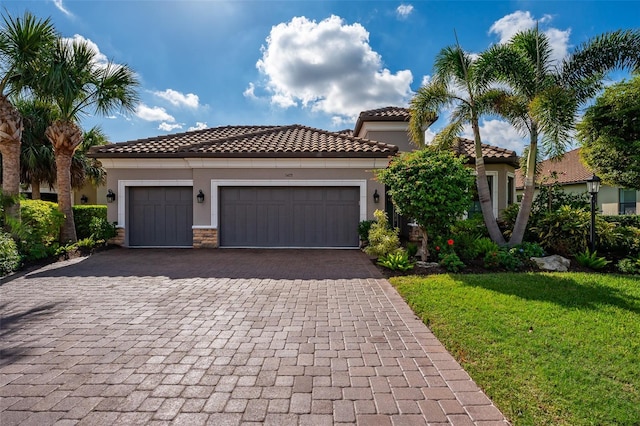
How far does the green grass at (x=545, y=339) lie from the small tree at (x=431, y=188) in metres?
1.68

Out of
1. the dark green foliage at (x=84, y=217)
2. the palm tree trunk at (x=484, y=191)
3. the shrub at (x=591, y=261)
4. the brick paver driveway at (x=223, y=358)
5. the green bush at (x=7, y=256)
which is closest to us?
the brick paver driveway at (x=223, y=358)

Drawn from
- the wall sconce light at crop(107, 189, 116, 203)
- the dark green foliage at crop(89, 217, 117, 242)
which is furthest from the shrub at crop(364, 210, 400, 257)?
the wall sconce light at crop(107, 189, 116, 203)

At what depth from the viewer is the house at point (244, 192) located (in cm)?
1064

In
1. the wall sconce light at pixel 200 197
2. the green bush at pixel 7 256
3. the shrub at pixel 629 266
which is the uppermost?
the wall sconce light at pixel 200 197

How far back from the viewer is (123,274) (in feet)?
23.6

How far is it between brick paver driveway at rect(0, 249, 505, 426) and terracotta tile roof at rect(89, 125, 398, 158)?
17.9ft

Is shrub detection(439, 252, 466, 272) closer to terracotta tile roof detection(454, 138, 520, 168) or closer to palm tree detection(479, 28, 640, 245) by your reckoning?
palm tree detection(479, 28, 640, 245)

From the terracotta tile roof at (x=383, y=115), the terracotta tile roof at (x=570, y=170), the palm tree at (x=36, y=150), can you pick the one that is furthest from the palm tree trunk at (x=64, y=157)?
the terracotta tile roof at (x=570, y=170)

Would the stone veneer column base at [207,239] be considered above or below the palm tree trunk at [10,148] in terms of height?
below

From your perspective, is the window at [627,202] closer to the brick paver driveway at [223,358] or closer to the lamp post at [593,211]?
the lamp post at [593,211]

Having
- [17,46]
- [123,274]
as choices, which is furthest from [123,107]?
[123,274]

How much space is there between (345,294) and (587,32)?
33.1 feet

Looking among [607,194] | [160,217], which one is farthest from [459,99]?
[607,194]

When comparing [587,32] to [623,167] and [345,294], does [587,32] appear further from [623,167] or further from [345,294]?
[345,294]
